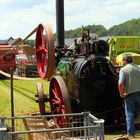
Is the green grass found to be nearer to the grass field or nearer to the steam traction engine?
the grass field

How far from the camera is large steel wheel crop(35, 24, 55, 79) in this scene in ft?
27.9

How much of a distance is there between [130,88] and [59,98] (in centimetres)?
210

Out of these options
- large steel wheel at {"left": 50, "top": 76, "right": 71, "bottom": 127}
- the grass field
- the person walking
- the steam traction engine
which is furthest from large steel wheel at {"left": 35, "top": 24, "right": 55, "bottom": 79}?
the person walking

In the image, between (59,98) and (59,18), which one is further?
(59,18)

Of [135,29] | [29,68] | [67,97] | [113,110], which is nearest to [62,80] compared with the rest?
[67,97]

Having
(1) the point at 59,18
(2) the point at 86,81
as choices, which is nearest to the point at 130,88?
(2) the point at 86,81

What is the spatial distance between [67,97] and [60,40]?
10.1 feet

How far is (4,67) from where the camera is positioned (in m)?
22.1

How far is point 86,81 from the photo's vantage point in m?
8.21

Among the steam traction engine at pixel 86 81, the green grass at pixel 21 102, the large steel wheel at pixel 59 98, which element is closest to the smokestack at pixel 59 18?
the steam traction engine at pixel 86 81

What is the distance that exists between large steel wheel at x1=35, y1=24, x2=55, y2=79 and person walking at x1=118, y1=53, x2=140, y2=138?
2013mm

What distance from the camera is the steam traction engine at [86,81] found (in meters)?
8.20

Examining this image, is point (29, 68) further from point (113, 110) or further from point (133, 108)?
point (133, 108)

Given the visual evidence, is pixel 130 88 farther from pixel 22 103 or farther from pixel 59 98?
pixel 22 103
